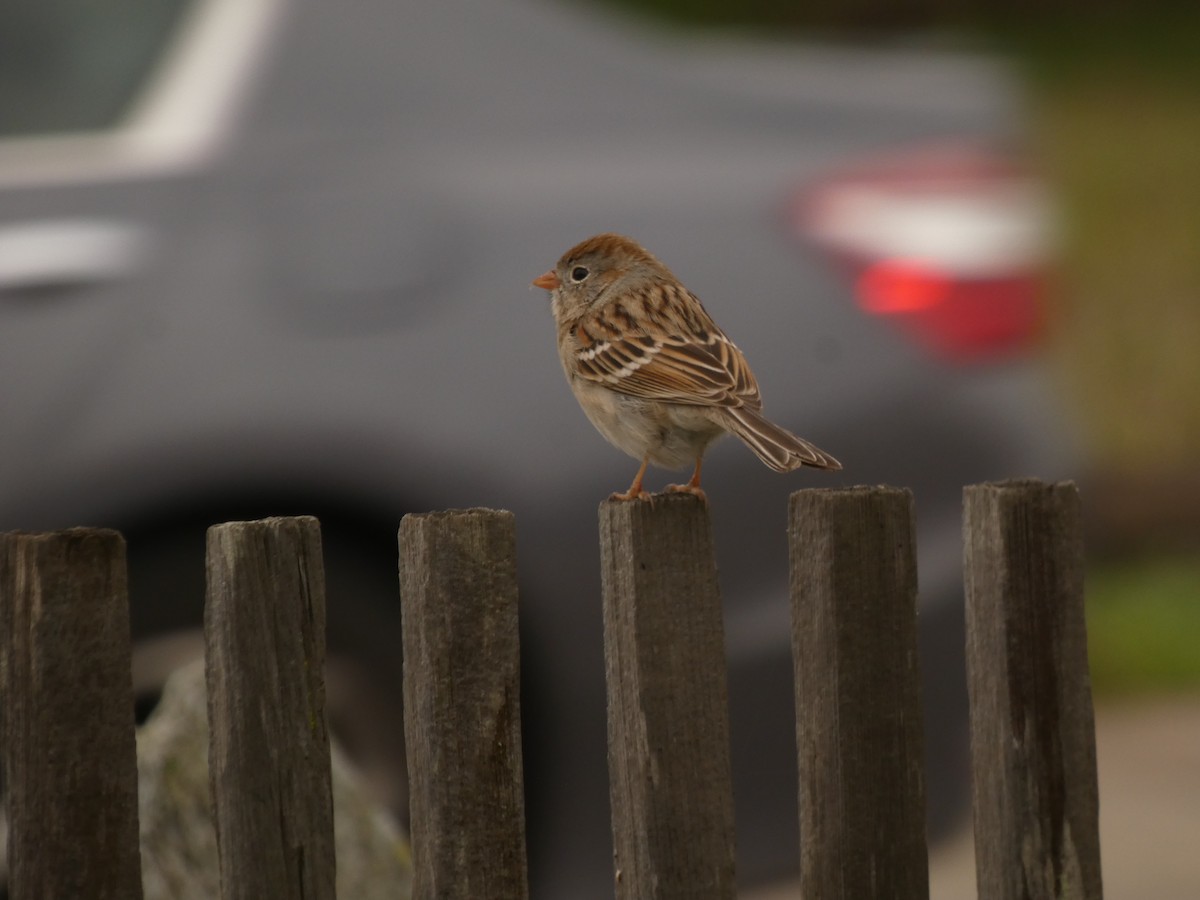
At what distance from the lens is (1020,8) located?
88.7 feet

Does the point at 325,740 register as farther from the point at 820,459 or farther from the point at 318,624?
the point at 820,459

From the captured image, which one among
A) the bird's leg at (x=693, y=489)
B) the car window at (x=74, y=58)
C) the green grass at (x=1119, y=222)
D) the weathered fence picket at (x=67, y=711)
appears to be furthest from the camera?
the green grass at (x=1119, y=222)

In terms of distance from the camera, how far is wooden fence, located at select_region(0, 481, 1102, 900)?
8.26ft

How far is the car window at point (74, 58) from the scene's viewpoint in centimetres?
518

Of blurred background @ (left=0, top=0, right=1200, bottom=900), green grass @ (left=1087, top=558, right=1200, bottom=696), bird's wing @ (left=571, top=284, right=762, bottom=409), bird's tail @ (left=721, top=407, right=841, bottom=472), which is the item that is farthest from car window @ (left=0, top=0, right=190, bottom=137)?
green grass @ (left=1087, top=558, right=1200, bottom=696)

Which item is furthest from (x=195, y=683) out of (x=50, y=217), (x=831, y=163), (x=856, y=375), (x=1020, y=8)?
(x=1020, y=8)

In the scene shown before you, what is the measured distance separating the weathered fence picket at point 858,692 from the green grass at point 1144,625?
18.0 ft

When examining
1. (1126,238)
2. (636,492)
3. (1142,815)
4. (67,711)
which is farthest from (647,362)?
(1126,238)

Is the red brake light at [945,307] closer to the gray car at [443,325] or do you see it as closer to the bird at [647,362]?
the gray car at [443,325]

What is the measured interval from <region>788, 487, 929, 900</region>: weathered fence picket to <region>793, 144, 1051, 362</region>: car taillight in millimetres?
2341

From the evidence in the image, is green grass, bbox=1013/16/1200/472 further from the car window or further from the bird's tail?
the bird's tail

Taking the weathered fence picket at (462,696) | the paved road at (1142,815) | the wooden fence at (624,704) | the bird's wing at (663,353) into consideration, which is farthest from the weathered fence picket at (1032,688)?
the paved road at (1142,815)

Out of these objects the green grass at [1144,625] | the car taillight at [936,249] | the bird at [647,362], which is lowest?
the green grass at [1144,625]

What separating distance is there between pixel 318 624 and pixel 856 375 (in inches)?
102
